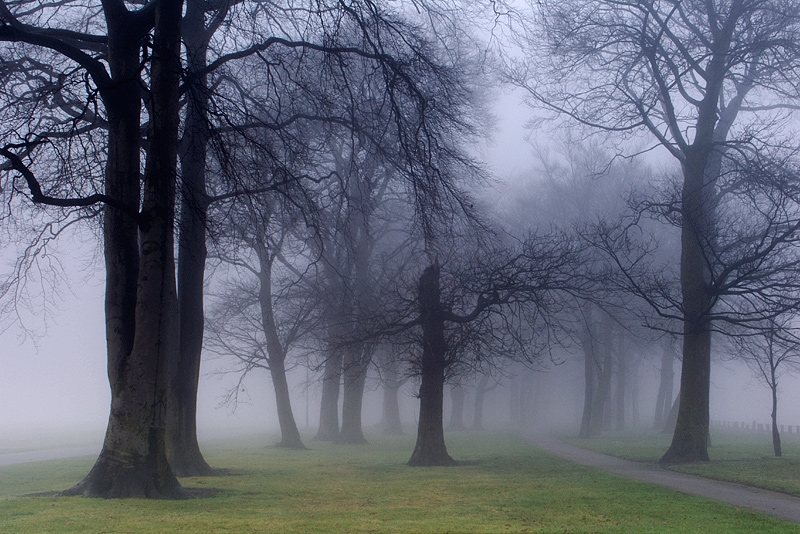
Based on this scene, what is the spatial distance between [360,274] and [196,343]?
14449 millimetres

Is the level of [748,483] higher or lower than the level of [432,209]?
lower

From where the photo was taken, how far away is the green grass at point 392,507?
28.9ft

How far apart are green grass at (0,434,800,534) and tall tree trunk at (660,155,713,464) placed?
4.14 metres

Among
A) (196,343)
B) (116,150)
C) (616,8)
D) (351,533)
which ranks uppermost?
(616,8)

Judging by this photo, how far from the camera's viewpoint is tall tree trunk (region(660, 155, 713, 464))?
64.0ft

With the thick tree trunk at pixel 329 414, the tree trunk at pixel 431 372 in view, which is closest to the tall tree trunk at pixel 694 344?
the tree trunk at pixel 431 372

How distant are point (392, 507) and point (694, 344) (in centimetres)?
1216

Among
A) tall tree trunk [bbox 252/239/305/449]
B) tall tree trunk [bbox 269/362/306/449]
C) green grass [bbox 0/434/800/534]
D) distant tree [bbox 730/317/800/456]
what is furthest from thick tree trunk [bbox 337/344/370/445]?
green grass [bbox 0/434/800/534]

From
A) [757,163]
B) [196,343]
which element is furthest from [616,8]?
[196,343]

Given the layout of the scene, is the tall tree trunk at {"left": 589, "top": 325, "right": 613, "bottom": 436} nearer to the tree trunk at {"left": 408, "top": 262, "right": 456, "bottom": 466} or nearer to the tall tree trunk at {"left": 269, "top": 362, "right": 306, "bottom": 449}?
the tall tree trunk at {"left": 269, "top": 362, "right": 306, "bottom": 449}

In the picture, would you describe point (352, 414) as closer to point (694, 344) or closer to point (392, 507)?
point (694, 344)

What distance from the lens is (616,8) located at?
21.2 meters

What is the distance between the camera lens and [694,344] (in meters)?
20.1

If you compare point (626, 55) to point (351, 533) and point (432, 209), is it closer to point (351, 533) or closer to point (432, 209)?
point (432, 209)
